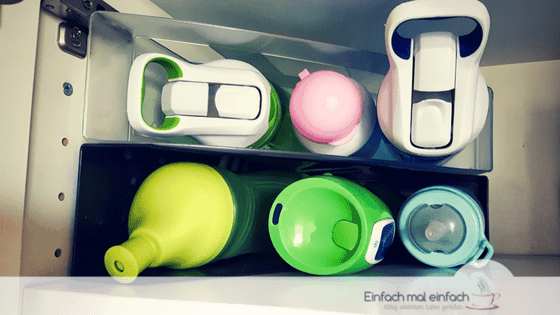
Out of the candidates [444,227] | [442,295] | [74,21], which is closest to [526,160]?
[444,227]

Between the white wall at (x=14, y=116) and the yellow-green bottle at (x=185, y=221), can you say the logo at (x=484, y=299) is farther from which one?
the white wall at (x=14, y=116)

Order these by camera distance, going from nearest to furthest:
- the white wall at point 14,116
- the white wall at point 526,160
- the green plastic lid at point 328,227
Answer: the white wall at point 14,116
the green plastic lid at point 328,227
the white wall at point 526,160

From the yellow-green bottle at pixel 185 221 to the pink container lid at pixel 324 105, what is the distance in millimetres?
168

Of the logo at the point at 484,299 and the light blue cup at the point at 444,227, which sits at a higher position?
the light blue cup at the point at 444,227

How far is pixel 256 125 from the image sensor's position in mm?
565

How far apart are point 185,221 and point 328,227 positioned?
0.23 m

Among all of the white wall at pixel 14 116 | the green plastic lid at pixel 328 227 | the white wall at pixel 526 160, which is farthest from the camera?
the white wall at pixel 526 160

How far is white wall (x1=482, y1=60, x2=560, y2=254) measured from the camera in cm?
85

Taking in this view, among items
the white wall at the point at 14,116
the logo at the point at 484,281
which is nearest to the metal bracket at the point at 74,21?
the white wall at the point at 14,116

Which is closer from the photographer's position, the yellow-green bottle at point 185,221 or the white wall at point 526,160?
the yellow-green bottle at point 185,221

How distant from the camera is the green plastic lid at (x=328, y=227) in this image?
0.53m

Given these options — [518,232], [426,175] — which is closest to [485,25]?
[426,175]

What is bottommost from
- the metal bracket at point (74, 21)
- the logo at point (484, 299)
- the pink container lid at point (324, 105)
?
the logo at point (484, 299)

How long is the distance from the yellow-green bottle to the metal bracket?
0.74ft
